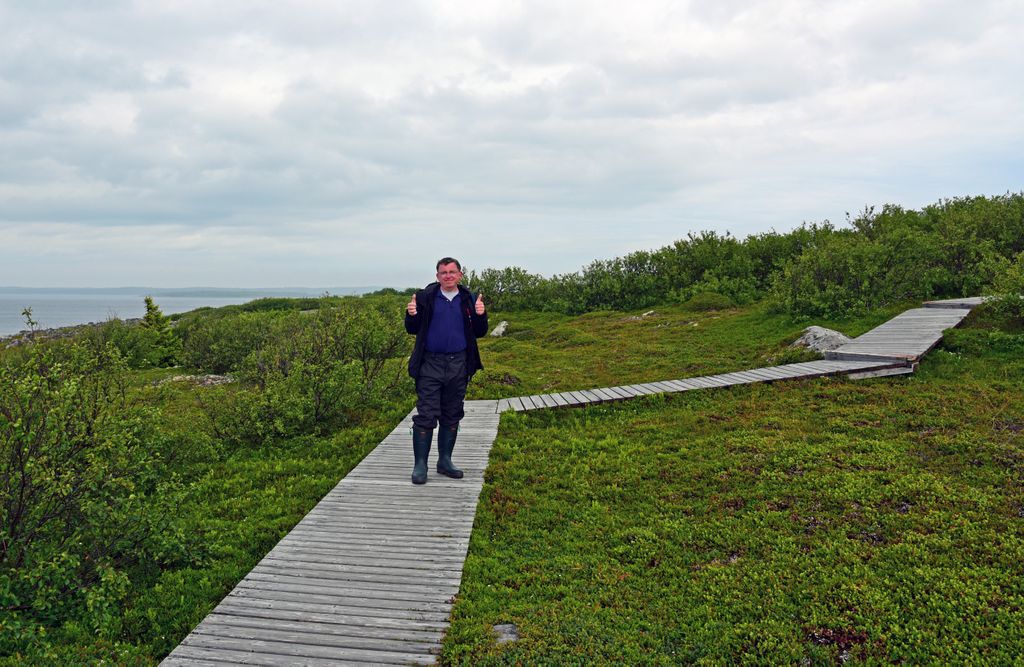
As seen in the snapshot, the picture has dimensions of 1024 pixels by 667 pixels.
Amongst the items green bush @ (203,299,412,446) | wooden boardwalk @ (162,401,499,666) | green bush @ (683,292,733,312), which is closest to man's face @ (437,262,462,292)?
wooden boardwalk @ (162,401,499,666)

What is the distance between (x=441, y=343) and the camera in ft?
25.2

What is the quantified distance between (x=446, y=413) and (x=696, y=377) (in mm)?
7639

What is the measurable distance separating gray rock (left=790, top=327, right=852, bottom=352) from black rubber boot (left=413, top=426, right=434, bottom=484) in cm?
1090

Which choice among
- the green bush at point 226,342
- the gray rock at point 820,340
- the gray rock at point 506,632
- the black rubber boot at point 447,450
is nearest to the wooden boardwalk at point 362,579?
the black rubber boot at point 447,450

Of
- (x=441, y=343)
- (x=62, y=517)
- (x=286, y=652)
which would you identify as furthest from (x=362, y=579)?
(x=441, y=343)

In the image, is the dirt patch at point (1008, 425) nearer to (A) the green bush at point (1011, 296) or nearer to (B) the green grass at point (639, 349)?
(B) the green grass at point (639, 349)

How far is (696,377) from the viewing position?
1354cm

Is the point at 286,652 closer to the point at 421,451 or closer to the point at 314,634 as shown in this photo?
the point at 314,634

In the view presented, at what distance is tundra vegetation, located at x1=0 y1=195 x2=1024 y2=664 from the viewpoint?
4.75 meters

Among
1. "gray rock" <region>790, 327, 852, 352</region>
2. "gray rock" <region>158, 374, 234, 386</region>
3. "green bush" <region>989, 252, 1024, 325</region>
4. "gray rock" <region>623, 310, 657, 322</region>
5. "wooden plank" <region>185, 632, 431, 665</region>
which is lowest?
"wooden plank" <region>185, 632, 431, 665</region>

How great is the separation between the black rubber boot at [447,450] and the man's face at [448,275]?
1964 millimetres

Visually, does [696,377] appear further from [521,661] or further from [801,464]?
[521,661]

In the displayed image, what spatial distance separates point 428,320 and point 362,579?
336 cm

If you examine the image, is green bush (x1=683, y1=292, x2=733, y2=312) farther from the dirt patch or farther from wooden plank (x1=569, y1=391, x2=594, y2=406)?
the dirt patch
